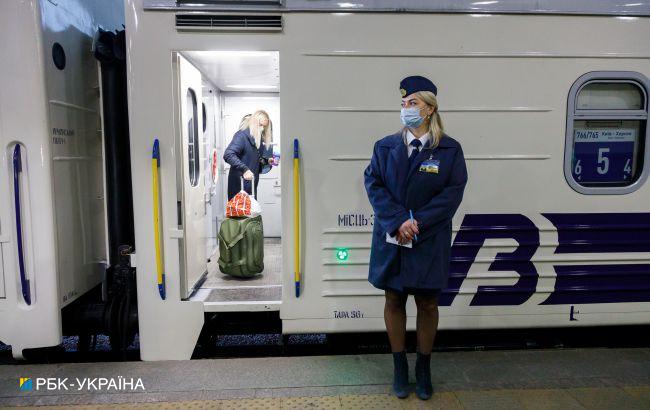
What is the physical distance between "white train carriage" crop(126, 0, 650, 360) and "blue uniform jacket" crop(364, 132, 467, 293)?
1.98 feet

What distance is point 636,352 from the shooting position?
3502mm

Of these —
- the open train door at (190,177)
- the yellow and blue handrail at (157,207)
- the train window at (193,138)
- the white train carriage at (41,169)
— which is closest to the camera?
the white train carriage at (41,169)

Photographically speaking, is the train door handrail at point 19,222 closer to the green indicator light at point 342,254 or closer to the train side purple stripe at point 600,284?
the green indicator light at point 342,254

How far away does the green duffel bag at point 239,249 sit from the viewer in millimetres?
4070

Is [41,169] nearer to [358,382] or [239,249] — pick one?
[239,249]

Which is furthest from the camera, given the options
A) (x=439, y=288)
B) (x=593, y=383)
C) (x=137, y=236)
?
(x=137, y=236)

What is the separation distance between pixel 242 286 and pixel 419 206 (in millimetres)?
1791

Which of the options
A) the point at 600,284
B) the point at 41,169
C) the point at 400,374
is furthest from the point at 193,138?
the point at 600,284

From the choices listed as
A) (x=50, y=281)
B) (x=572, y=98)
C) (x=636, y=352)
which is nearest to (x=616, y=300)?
(x=636, y=352)

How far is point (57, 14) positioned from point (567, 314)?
413cm

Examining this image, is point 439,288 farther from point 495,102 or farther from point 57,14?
point 57,14

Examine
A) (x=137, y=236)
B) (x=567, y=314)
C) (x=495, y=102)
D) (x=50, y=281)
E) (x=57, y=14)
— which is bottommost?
(x=567, y=314)

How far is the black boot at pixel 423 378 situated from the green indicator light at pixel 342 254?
0.84 metres

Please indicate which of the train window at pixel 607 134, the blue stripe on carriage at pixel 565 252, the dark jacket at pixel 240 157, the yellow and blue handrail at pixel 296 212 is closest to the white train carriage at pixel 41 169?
the dark jacket at pixel 240 157
